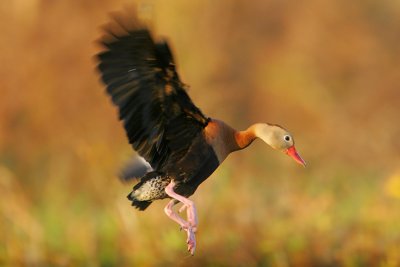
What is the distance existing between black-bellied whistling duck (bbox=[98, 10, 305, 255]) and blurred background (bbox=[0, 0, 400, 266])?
130 inches

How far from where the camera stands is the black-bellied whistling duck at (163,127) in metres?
5.06

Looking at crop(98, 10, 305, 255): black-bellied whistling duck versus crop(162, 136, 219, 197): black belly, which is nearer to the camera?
crop(98, 10, 305, 255): black-bellied whistling duck

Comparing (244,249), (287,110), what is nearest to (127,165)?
(244,249)

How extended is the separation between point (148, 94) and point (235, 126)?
5.40 meters

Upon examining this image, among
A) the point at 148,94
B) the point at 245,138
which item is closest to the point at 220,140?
the point at 245,138

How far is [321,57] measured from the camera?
1163cm

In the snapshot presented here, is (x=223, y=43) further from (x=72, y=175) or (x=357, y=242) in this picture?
(x=357, y=242)

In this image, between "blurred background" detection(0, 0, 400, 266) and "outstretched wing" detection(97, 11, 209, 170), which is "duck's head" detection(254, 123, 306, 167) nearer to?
→ "outstretched wing" detection(97, 11, 209, 170)

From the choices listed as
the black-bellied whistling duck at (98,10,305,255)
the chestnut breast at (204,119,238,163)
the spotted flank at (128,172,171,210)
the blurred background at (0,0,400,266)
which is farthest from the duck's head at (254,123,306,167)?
the blurred background at (0,0,400,266)

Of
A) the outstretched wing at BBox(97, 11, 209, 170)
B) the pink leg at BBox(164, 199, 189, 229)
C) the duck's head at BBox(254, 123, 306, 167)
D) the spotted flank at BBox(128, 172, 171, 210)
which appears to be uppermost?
the outstretched wing at BBox(97, 11, 209, 170)

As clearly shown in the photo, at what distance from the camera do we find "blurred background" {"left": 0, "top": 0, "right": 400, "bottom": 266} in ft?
29.7

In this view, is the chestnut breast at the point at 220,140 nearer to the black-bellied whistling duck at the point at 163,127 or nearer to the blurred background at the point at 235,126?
the black-bellied whistling duck at the point at 163,127

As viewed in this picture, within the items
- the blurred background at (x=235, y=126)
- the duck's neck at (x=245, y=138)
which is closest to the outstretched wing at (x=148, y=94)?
the duck's neck at (x=245, y=138)

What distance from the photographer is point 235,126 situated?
417 inches
